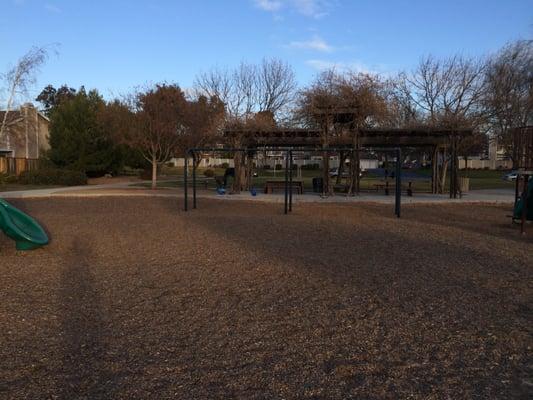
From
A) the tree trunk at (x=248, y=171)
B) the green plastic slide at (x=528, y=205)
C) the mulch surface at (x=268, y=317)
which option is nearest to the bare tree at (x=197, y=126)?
the tree trunk at (x=248, y=171)

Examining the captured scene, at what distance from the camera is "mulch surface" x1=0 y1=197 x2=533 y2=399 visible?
4117 millimetres

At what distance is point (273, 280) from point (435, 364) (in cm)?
332

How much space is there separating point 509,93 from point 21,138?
37.1 meters

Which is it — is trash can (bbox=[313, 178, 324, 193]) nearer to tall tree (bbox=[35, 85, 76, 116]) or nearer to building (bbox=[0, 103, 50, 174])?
building (bbox=[0, 103, 50, 174])

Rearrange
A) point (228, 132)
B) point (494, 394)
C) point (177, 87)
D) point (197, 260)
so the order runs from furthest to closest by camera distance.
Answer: point (177, 87), point (228, 132), point (197, 260), point (494, 394)

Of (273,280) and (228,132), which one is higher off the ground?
(228,132)

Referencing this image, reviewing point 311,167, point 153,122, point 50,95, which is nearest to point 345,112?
point 153,122

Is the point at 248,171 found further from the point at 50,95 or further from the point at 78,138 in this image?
the point at 50,95

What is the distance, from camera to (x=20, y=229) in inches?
380

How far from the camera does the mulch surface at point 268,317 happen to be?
4.12 m

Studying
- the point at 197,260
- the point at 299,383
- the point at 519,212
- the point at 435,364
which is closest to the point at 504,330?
the point at 435,364

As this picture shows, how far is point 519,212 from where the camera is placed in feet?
44.0

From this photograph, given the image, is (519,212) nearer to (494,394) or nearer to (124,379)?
(494,394)

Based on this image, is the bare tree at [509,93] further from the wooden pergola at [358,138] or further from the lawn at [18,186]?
the lawn at [18,186]
